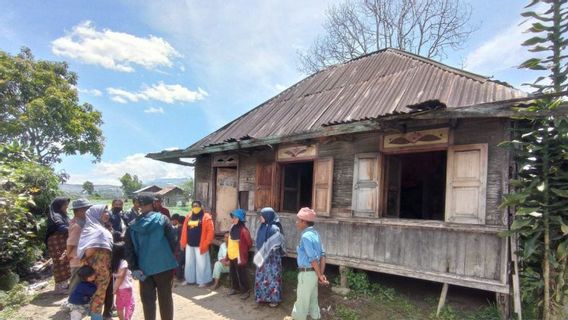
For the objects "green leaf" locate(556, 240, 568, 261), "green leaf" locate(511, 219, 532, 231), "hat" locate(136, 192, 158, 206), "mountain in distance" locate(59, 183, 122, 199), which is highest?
"hat" locate(136, 192, 158, 206)

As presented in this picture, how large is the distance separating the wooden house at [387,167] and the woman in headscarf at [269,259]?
1.21 metres

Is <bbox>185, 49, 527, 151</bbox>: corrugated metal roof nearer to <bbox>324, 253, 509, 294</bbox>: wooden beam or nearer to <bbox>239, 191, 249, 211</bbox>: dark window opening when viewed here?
<bbox>239, 191, 249, 211</bbox>: dark window opening

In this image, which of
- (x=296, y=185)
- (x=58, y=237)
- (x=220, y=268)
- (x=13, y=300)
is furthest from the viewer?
(x=296, y=185)

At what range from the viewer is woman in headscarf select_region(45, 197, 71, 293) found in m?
6.29

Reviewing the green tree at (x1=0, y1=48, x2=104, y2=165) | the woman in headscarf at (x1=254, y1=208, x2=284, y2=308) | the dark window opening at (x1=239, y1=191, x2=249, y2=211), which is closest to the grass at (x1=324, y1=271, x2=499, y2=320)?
the woman in headscarf at (x1=254, y1=208, x2=284, y2=308)

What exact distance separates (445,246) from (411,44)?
1659 cm

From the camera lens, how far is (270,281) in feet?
19.3

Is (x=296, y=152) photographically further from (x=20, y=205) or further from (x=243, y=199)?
(x=20, y=205)

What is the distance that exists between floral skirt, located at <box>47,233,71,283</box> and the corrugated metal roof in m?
3.71

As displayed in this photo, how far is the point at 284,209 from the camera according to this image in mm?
8281

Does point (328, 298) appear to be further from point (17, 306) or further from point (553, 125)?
point (17, 306)

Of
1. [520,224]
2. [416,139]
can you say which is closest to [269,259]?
[416,139]

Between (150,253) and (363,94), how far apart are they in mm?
5568

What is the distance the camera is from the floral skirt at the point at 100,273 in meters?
4.12
